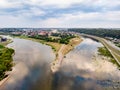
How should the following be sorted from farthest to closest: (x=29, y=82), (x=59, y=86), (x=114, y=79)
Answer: (x=114, y=79) < (x=29, y=82) < (x=59, y=86)

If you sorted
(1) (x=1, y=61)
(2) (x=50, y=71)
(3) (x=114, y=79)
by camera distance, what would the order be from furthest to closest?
1. (1) (x=1, y=61)
2. (2) (x=50, y=71)
3. (3) (x=114, y=79)

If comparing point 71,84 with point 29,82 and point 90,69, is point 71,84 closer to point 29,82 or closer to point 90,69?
point 29,82

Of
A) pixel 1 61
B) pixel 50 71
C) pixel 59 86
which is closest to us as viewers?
pixel 59 86

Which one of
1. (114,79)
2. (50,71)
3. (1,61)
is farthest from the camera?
(1,61)

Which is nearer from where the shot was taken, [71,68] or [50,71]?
[50,71]

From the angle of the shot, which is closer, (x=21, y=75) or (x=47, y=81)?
(x=47, y=81)

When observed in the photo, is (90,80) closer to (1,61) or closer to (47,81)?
(47,81)

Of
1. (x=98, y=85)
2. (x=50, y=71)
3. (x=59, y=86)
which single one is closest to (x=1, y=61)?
(x=50, y=71)

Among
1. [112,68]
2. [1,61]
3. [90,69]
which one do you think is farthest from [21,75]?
[112,68]
